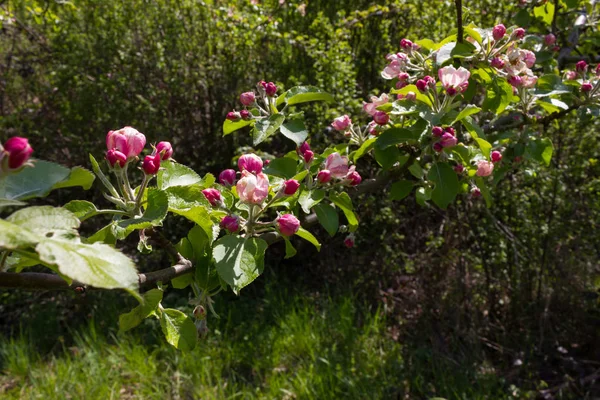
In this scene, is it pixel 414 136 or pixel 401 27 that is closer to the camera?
pixel 414 136

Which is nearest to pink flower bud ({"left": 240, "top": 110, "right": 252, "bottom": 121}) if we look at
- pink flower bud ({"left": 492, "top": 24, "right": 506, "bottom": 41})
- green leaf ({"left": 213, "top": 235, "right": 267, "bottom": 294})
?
green leaf ({"left": 213, "top": 235, "right": 267, "bottom": 294})

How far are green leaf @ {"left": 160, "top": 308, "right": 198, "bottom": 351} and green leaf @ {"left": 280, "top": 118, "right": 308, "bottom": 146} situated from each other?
1.76ft

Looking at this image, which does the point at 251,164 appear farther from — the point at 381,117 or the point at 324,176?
the point at 381,117

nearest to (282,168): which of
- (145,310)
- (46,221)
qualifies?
(145,310)

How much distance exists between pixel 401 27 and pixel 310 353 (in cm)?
255

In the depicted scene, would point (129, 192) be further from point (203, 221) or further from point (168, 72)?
point (168, 72)

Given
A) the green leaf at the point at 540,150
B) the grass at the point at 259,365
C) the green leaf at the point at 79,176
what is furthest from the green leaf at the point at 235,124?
the grass at the point at 259,365

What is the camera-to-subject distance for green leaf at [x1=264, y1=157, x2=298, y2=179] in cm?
127

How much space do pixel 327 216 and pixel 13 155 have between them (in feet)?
2.60

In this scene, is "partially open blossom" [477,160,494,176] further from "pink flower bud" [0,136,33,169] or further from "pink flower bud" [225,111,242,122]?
"pink flower bud" [0,136,33,169]

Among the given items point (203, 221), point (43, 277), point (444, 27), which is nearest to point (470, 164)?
point (203, 221)

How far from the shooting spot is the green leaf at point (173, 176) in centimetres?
102

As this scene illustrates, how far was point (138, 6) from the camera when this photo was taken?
4359mm

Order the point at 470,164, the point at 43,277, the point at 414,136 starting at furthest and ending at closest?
the point at 470,164
the point at 414,136
the point at 43,277
